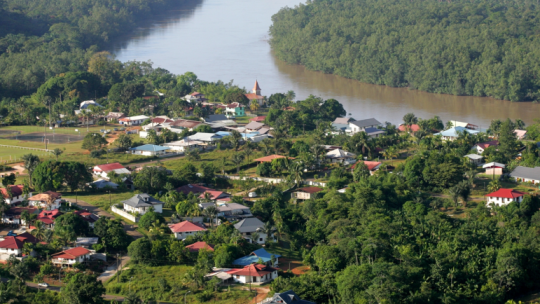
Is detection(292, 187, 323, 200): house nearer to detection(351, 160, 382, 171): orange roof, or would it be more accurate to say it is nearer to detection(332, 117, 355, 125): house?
detection(351, 160, 382, 171): orange roof

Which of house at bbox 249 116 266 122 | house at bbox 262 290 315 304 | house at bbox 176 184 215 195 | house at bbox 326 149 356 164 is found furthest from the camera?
house at bbox 249 116 266 122

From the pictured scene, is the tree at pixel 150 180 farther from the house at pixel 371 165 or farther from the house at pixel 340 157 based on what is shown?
the house at pixel 371 165

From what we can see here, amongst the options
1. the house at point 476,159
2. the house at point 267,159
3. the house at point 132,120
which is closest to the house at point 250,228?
the house at point 267,159

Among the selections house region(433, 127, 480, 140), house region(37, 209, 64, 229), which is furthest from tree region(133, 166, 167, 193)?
house region(433, 127, 480, 140)

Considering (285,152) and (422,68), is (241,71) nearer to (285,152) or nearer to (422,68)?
(422,68)

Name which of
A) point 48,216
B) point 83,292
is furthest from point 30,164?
point 83,292
